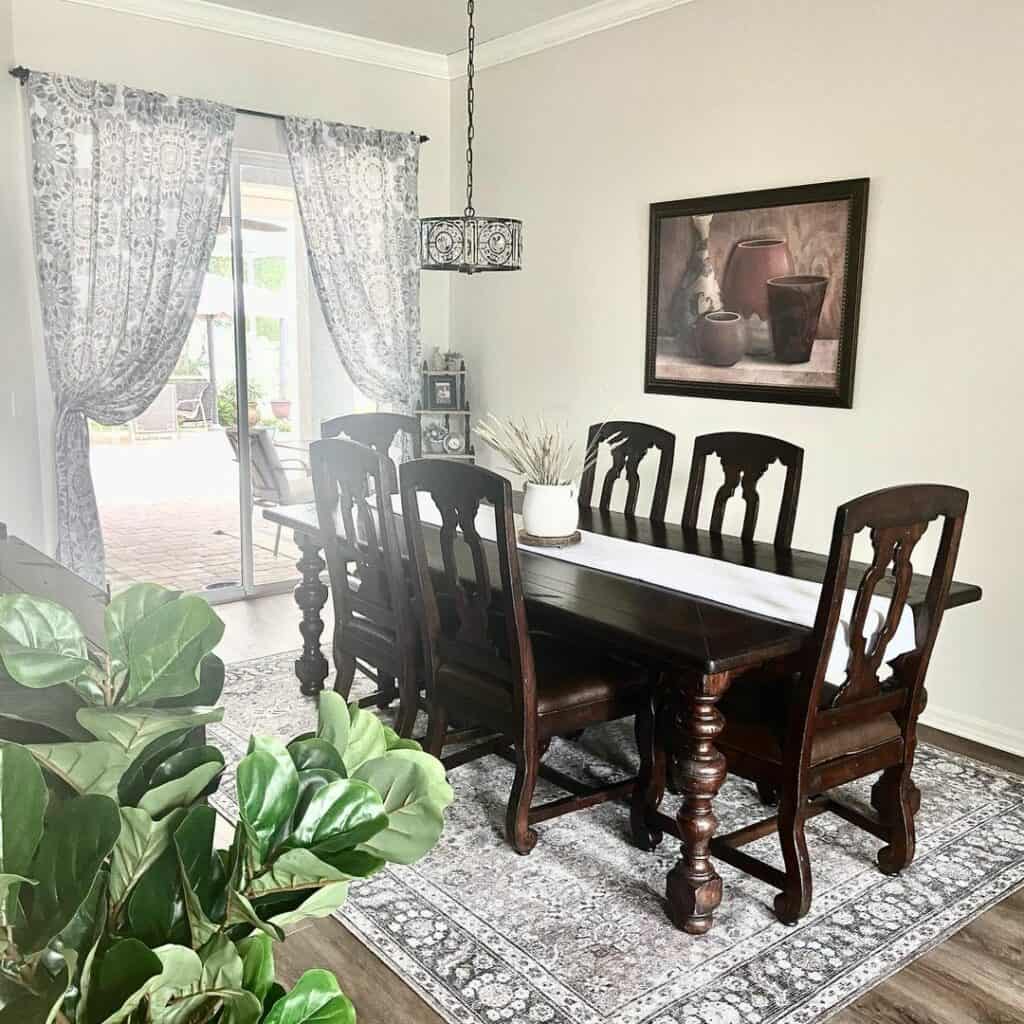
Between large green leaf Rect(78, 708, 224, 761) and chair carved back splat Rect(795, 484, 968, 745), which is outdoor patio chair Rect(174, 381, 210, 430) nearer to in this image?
chair carved back splat Rect(795, 484, 968, 745)

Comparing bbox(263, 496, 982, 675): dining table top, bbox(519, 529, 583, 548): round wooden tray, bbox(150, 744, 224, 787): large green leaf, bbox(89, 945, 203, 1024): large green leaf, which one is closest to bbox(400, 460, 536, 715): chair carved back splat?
bbox(263, 496, 982, 675): dining table top

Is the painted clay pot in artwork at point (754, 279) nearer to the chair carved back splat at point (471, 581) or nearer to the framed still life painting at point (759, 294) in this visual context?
the framed still life painting at point (759, 294)

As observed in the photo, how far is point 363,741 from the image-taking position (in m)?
0.70

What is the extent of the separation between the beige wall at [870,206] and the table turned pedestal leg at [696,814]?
171cm

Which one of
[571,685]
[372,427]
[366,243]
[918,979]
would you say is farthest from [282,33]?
[918,979]

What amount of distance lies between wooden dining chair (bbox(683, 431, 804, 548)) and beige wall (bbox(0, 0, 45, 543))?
287cm

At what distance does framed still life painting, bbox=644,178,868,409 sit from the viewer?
12.9ft

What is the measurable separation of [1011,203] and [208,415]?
3.73 meters

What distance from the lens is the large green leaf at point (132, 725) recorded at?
2.07 feet

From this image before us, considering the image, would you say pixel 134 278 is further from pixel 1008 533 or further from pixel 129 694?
pixel 129 694

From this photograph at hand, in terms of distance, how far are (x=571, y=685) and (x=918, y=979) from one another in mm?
1075

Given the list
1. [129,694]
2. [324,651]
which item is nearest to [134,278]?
[324,651]

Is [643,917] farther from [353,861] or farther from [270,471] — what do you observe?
[270,471]

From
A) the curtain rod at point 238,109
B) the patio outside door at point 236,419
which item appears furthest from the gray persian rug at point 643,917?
the curtain rod at point 238,109
